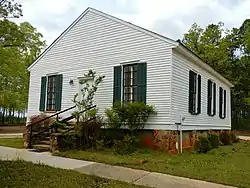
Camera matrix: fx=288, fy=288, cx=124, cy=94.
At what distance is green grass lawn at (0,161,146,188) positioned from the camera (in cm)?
590

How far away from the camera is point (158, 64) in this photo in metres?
11.7

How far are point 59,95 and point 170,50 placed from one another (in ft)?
21.6

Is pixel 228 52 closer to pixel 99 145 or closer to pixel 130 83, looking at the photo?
pixel 130 83


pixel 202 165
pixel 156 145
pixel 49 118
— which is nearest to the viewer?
pixel 202 165

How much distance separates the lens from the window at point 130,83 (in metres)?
12.3

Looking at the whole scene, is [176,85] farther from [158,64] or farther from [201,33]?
[201,33]

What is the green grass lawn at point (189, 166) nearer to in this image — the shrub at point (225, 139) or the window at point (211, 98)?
the window at point (211, 98)

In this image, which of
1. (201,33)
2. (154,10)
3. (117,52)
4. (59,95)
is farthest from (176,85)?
(201,33)

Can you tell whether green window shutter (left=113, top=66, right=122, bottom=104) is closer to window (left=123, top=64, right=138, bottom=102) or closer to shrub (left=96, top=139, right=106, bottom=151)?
window (left=123, top=64, right=138, bottom=102)

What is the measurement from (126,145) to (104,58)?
4.57m

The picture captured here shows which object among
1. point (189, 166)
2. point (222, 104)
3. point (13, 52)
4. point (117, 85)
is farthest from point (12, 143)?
point (222, 104)

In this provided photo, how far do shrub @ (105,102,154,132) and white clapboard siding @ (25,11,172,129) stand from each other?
1.28ft

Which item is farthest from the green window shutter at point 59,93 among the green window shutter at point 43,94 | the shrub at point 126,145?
the shrub at point 126,145

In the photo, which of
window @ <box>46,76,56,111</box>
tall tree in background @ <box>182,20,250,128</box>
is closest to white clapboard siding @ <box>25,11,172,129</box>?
window @ <box>46,76,56,111</box>
